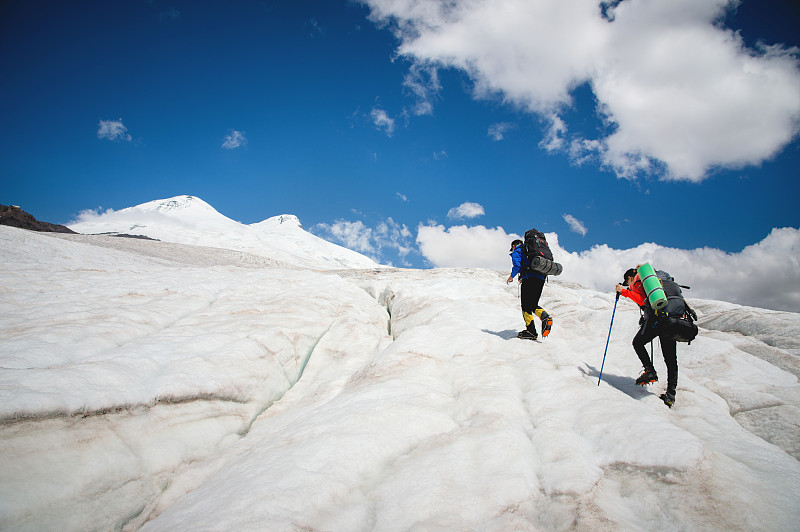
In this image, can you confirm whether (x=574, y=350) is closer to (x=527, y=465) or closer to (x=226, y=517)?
(x=527, y=465)

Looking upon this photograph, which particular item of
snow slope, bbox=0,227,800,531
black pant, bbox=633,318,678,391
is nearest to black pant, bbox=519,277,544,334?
snow slope, bbox=0,227,800,531

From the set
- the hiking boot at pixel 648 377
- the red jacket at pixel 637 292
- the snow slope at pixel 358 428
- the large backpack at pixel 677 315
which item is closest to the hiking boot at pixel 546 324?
the snow slope at pixel 358 428

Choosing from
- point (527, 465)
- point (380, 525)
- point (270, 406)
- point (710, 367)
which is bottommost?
point (270, 406)

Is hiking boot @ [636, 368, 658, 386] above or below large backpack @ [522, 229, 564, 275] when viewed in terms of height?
below

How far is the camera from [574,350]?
10750mm

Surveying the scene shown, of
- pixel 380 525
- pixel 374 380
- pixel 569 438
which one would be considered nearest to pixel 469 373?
pixel 374 380

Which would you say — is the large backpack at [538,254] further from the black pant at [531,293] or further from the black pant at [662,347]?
the black pant at [662,347]

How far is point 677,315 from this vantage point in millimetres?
A: 7941

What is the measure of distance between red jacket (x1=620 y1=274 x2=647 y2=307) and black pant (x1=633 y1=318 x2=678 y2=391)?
1.85ft

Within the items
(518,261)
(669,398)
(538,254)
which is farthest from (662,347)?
(518,261)

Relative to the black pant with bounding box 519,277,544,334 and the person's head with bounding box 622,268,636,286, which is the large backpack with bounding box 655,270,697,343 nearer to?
the person's head with bounding box 622,268,636,286

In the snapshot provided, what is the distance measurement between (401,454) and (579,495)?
2.55 metres

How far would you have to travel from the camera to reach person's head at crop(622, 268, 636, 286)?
9002 mm

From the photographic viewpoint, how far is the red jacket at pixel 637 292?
865 cm
